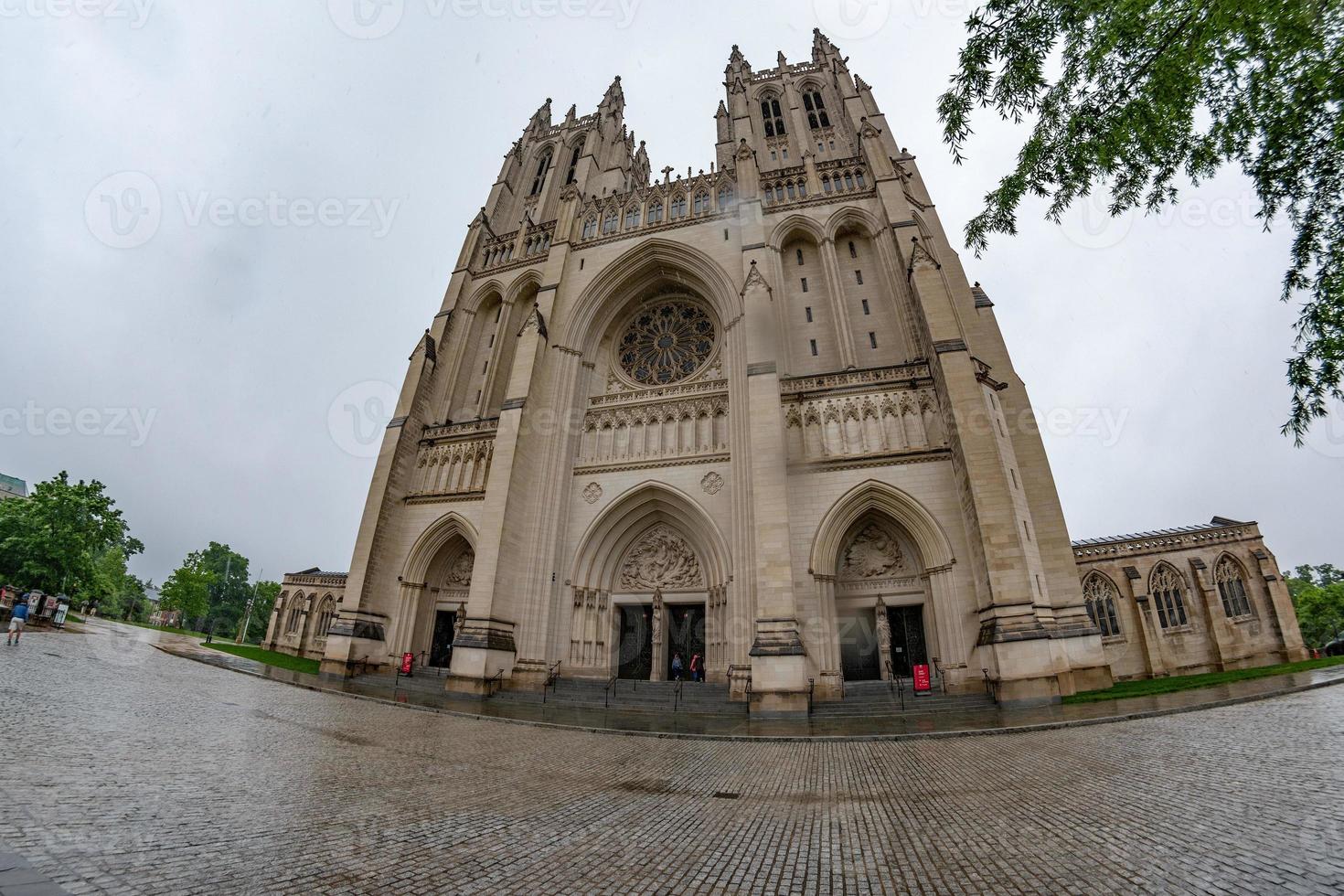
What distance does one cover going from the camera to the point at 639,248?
21.4 m

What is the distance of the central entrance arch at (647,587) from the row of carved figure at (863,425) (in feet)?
13.7

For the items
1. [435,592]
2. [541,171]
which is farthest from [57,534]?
[541,171]

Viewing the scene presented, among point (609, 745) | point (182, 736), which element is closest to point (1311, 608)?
point (609, 745)

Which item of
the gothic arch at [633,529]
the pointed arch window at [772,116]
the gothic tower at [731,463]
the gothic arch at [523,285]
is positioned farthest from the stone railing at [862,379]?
the pointed arch window at [772,116]

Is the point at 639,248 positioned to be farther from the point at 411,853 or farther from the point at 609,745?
the point at 411,853

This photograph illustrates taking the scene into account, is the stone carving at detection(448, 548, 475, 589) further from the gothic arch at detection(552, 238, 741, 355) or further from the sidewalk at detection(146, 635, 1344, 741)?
the gothic arch at detection(552, 238, 741, 355)

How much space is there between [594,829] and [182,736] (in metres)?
5.19

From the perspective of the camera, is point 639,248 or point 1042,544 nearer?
point 1042,544

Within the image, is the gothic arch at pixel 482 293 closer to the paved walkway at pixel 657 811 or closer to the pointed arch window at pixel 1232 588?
the paved walkway at pixel 657 811

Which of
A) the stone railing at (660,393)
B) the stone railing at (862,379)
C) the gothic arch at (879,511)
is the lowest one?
the gothic arch at (879,511)

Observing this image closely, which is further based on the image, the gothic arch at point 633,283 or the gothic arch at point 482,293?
the gothic arch at point 482,293

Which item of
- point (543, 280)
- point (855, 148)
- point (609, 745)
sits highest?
point (855, 148)

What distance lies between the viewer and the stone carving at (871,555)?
1530cm

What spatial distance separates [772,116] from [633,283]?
594 inches
